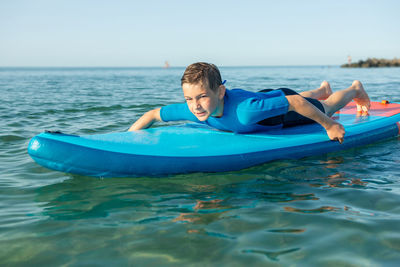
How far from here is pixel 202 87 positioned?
116 inches

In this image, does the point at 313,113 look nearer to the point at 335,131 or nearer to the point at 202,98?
the point at 335,131

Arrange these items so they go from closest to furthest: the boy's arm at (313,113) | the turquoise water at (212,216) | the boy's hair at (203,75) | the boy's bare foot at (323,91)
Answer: the turquoise water at (212,216) < the boy's hair at (203,75) < the boy's arm at (313,113) < the boy's bare foot at (323,91)

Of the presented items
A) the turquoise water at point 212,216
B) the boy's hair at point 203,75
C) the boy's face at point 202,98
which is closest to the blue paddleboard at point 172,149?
the turquoise water at point 212,216

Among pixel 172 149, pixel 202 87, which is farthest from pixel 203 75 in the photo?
pixel 172 149

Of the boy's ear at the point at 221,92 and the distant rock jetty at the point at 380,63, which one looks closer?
the boy's ear at the point at 221,92

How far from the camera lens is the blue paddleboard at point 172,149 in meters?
2.95

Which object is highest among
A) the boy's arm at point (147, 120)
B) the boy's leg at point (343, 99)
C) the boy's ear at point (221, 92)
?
the boy's ear at point (221, 92)

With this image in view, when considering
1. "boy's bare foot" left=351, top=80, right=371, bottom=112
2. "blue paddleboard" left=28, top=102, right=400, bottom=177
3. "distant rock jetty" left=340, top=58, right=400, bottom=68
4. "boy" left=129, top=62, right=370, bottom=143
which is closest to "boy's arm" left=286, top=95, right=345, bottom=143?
"boy" left=129, top=62, right=370, bottom=143

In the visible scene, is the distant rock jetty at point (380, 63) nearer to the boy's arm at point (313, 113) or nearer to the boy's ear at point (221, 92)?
the boy's arm at point (313, 113)

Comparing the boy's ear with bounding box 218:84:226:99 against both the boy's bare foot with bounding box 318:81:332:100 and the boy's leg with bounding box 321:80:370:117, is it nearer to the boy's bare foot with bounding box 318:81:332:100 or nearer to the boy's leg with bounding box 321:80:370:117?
the boy's leg with bounding box 321:80:370:117

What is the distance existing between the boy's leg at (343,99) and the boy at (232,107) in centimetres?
26

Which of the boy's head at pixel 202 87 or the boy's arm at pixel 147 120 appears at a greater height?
the boy's head at pixel 202 87

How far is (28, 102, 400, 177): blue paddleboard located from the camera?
2.95 meters

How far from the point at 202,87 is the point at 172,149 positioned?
0.60m
